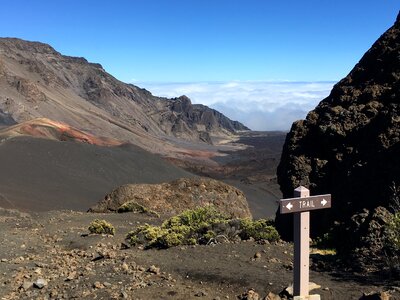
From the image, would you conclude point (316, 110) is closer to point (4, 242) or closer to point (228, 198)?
point (4, 242)

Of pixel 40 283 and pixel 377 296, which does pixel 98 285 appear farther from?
pixel 377 296

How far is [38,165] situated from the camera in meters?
36.3

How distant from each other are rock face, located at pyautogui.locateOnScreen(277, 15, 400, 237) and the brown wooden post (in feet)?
10.2

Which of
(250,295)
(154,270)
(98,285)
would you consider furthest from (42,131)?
(250,295)

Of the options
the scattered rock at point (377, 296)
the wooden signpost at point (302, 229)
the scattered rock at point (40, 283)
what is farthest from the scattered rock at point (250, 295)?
the scattered rock at point (40, 283)

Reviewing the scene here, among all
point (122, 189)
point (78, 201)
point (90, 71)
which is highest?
point (90, 71)

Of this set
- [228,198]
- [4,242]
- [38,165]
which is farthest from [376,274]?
[38,165]

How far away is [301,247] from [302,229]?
0.64ft

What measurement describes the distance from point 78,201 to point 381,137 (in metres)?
22.9

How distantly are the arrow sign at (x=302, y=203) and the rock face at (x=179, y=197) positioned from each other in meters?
14.2

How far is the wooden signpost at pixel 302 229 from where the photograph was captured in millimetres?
5633

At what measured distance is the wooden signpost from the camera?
5.63 metres

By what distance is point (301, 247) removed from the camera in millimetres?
5734

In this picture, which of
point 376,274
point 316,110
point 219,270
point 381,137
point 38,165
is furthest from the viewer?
point 38,165
